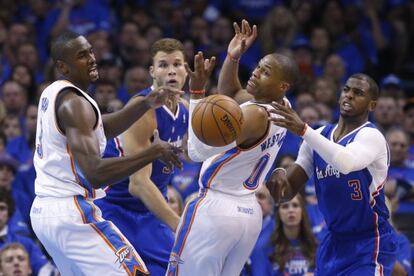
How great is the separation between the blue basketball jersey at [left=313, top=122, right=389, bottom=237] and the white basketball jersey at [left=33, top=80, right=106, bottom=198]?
1.70 m

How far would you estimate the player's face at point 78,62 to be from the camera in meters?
5.76

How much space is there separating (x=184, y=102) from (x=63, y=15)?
236 inches

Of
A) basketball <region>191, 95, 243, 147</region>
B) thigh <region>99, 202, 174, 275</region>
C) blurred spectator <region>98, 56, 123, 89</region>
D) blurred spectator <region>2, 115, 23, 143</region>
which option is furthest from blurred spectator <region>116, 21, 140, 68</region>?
basketball <region>191, 95, 243, 147</region>

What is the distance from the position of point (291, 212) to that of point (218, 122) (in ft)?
9.20

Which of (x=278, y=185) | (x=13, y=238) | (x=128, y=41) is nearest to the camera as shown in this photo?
(x=278, y=185)

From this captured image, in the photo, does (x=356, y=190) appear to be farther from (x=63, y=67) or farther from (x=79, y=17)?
(x=79, y=17)

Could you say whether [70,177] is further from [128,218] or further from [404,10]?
[404,10]

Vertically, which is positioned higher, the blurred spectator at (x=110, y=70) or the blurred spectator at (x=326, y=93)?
the blurred spectator at (x=110, y=70)

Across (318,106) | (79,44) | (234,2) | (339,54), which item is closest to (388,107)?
(318,106)

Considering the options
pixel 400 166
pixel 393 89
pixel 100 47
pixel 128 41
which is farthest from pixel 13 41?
pixel 400 166

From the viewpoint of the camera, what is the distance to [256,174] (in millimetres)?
6172

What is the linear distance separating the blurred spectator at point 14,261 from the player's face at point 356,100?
3393mm

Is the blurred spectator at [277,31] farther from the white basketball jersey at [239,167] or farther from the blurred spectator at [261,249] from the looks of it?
the white basketball jersey at [239,167]

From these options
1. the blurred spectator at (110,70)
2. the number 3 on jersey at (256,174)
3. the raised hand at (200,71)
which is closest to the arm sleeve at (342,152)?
the number 3 on jersey at (256,174)
